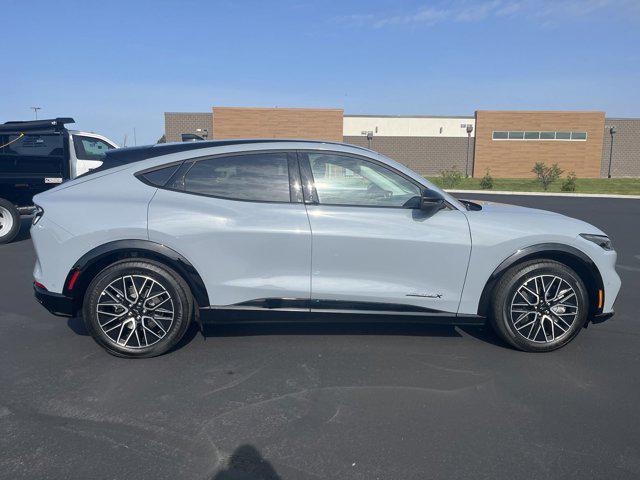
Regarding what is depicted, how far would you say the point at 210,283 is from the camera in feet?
13.1

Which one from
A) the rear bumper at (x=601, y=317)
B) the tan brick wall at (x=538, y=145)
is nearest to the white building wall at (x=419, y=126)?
the tan brick wall at (x=538, y=145)

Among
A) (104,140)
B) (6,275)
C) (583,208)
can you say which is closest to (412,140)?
(583,208)

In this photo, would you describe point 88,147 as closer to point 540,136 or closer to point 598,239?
point 598,239

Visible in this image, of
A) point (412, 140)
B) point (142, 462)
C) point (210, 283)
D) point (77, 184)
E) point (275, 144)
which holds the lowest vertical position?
point (142, 462)

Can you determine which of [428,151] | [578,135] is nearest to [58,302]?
[428,151]

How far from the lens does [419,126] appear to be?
4791cm

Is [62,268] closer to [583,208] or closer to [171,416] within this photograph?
[171,416]

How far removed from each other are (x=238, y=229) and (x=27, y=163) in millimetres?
7582

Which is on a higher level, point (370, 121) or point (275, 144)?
point (370, 121)

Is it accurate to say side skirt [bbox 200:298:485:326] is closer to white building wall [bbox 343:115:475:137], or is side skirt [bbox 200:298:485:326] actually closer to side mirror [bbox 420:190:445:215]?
side mirror [bbox 420:190:445:215]

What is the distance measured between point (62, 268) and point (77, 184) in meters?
0.69

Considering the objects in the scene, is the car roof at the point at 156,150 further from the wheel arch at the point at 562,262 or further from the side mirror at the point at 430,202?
the wheel arch at the point at 562,262

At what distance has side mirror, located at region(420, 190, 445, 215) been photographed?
Answer: 3.95 meters

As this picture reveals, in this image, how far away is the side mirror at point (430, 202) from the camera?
3947mm
